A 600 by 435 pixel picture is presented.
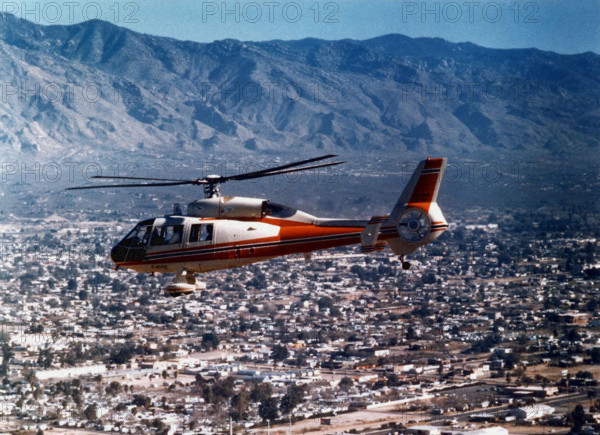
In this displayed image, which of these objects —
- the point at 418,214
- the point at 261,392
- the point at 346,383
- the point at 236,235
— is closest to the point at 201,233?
the point at 236,235

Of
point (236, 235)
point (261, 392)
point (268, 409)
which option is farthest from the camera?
point (261, 392)

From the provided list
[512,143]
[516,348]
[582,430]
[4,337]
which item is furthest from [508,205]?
[582,430]

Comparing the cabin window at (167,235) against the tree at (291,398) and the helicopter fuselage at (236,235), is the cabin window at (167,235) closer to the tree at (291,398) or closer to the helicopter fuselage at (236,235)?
the helicopter fuselage at (236,235)

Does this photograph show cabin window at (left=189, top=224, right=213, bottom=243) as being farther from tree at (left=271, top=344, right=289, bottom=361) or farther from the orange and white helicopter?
tree at (left=271, top=344, right=289, bottom=361)

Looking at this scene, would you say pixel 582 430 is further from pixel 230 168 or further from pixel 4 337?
pixel 230 168

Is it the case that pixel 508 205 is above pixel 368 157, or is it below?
below

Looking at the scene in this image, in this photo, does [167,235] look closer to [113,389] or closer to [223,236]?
[223,236]
